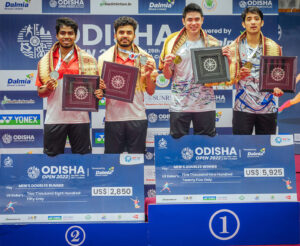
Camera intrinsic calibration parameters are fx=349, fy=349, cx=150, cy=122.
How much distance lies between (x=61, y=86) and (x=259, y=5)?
2.36 metres

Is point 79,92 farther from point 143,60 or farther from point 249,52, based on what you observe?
point 249,52

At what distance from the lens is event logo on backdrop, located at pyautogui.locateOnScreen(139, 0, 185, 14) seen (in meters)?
3.86

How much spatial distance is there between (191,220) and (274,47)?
1.92 meters

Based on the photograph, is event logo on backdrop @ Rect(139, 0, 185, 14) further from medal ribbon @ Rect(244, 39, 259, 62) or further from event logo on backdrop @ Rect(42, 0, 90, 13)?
medal ribbon @ Rect(244, 39, 259, 62)

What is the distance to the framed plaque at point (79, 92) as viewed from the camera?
2.89 meters

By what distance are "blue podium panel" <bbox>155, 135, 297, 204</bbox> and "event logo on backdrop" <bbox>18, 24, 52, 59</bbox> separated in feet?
7.25

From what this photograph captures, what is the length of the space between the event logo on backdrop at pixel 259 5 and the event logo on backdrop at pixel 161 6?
599 millimetres

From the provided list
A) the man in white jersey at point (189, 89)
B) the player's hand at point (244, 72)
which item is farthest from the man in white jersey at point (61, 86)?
the player's hand at point (244, 72)

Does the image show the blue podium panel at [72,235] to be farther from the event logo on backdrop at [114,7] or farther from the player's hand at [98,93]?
the event logo on backdrop at [114,7]

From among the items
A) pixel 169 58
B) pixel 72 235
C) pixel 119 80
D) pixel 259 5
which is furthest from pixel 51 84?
pixel 259 5

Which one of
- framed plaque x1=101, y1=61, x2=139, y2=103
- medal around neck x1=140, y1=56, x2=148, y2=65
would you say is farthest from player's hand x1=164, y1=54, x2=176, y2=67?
framed plaque x1=101, y1=61, x2=139, y2=103

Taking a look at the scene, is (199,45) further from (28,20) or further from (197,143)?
(28,20)

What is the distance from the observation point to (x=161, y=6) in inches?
153

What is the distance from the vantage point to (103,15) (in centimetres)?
383
